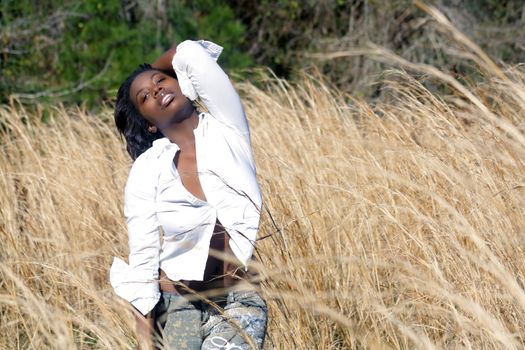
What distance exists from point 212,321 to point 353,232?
2.85ft

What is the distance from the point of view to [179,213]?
107 inches

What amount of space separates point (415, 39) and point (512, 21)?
4.74ft

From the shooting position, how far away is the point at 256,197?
2.77 metres

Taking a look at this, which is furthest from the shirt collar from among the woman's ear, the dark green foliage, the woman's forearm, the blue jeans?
the dark green foliage

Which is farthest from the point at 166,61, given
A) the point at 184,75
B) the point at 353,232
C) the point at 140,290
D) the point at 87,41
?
the point at 87,41

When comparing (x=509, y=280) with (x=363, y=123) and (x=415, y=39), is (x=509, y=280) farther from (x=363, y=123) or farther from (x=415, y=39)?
(x=415, y=39)

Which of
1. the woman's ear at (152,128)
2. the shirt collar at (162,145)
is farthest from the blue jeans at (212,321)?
the woman's ear at (152,128)

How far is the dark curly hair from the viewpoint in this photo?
294 centimetres

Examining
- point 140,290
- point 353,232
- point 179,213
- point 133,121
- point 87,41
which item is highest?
point 133,121

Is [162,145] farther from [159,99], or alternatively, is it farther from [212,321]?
[212,321]

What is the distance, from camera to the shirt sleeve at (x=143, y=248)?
107 inches

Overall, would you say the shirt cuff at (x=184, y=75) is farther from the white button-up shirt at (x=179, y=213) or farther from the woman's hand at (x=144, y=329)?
the woman's hand at (x=144, y=329)

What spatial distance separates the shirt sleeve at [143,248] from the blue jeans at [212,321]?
0.20 ft

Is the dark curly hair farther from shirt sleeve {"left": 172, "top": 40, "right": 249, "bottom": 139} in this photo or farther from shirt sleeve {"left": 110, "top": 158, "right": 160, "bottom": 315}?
shirt sleeve {"left": 110, "top": 158, "right": 160, "bottom": 315}
